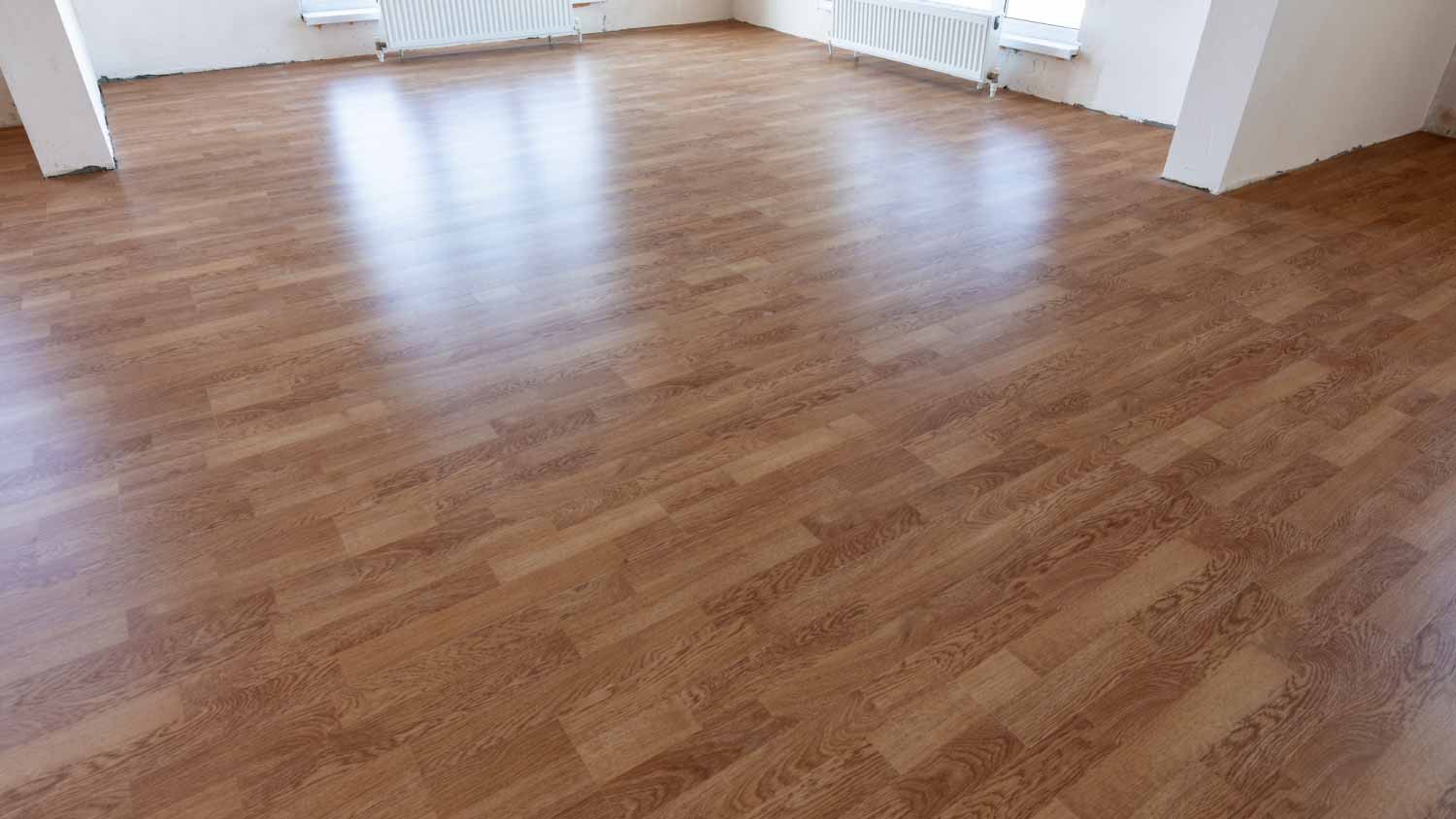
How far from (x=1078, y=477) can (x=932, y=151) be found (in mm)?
3065

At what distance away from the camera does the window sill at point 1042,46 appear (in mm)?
5684

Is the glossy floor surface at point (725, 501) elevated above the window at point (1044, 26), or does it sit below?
below

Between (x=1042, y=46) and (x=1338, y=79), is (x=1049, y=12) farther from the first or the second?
(x=1338, y=79)

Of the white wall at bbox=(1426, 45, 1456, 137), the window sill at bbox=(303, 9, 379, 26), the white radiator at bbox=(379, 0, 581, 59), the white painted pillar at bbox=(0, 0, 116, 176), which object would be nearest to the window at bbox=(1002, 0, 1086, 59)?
the white wall at bbox=(1426, 45, 1456, 137)

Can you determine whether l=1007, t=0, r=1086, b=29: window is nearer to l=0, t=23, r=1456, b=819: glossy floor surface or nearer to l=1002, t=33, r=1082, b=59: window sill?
l=1002, t=33, r=1082, b=59: window sill

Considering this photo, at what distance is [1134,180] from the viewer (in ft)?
14.8

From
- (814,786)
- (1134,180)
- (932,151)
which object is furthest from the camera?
(932,151)

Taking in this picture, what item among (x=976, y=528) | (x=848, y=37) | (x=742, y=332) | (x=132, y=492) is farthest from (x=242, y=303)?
(x=848, y=37)

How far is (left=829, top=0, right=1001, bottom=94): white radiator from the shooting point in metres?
5.99

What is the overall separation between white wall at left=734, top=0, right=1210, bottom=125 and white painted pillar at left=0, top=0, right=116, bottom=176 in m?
5.54

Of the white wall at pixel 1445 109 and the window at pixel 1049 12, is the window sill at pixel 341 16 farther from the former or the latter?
the white wall at pixel 1445 109

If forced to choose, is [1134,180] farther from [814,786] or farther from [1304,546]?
[814,786]

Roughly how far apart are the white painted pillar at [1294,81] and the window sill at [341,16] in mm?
5851

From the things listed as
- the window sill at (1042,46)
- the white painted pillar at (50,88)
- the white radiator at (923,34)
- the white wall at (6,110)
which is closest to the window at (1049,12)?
the window sill at (1042,46)
